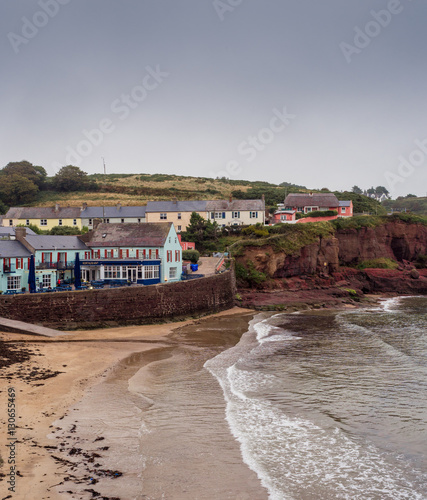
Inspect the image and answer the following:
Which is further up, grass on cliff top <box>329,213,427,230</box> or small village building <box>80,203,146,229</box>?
→ small village building <box>80,203,146,229</box>

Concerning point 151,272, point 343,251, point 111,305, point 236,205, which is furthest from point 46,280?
point 343,251

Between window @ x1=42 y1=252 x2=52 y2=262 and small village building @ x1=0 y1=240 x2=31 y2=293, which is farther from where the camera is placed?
window @ x1=42 y1=252 x2=52 y2=262

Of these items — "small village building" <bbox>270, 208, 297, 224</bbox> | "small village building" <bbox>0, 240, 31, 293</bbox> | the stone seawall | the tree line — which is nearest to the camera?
the stone seawall

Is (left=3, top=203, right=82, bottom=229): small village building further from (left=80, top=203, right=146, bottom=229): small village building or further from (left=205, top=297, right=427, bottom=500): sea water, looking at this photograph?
(left=205, top=297, right=427, bottom=500): sea water

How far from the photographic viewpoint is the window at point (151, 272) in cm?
4522

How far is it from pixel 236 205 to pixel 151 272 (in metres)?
34.6

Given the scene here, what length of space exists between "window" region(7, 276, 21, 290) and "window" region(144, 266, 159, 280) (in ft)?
34.9

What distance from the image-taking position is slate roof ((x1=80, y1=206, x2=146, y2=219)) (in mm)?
77250

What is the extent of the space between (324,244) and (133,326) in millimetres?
34723

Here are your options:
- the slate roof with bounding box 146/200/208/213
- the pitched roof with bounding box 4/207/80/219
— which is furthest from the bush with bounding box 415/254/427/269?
the pitched roof with bounding box 4/207/80/219

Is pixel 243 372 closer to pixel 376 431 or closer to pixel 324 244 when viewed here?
pixel 376 431

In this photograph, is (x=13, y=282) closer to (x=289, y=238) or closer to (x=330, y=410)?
(x=330, y=410)

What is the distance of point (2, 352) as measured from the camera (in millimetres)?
26469

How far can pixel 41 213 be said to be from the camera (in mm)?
78750
